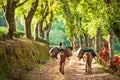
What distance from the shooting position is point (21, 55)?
78.4ft

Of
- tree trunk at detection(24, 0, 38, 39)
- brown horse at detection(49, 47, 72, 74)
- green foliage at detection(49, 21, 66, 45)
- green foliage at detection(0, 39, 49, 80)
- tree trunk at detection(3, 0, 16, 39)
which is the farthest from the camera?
green foliage at detection(49, 21, 66, 45)

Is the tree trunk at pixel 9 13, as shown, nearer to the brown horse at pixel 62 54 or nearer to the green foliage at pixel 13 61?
the green foliage at pixel 13 61

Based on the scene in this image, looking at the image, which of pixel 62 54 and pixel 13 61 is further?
pixel 62 54

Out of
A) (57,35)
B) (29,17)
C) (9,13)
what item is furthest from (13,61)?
(57,35)

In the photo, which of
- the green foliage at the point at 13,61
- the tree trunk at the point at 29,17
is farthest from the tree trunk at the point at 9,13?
the tree trunk at the point at 29,17

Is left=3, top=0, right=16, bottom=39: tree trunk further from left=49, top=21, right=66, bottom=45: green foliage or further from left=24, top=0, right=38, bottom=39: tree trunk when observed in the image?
left=49, top=21, right=66, bottom=45: green foliage

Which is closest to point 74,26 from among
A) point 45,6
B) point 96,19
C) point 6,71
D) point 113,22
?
point 45,6

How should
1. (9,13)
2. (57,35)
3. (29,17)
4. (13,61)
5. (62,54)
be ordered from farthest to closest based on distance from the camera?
(57,35), (29,17), (9,13), (62,54), (13,61)

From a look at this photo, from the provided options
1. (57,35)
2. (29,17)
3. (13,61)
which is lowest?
(57,35)

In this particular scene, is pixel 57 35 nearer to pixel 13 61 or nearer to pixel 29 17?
pixel 29 17

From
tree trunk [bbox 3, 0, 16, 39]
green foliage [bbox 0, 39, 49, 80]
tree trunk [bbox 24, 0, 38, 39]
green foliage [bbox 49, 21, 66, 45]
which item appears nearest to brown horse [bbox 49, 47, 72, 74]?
green foliage [bbox 0, 39, 49, 80]

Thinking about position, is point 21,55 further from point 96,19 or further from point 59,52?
point 96,19

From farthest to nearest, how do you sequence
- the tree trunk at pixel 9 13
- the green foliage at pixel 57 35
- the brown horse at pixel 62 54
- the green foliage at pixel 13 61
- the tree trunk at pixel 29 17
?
1. the green foliage at pixel 57 35
2. the tree trunk at pixel 29 17
3. the tree trunk at pixel 9 13
4. the brown horse at pixel 62 54
5. the green foliage at pixel 13 61

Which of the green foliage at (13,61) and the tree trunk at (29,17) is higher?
the tree trunk at (29,17)
